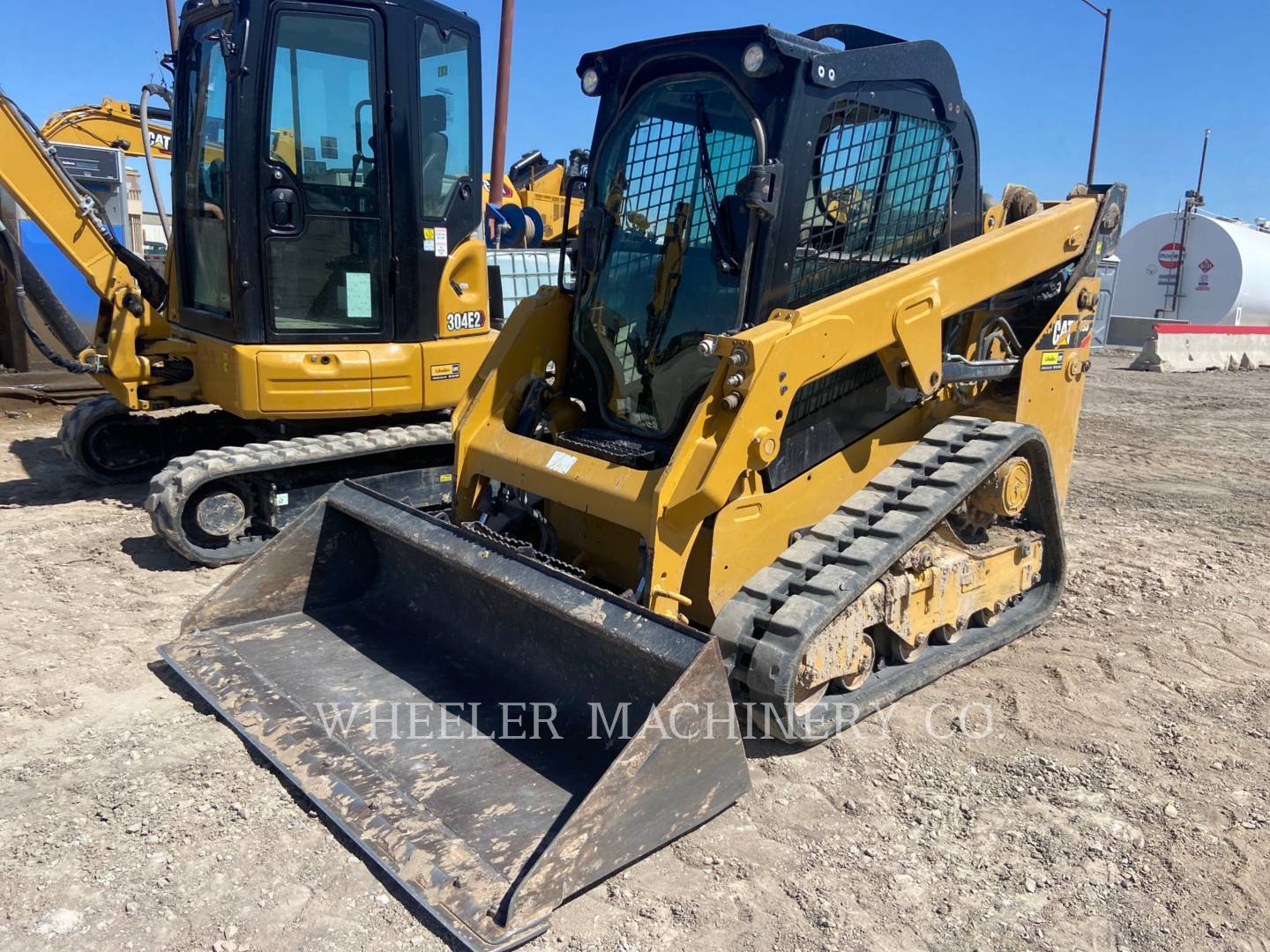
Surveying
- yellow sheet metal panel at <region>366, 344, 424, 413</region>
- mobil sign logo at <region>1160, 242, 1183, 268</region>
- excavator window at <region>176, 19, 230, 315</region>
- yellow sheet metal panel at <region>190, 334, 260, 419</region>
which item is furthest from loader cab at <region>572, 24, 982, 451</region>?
mobil sign logo at <region>1160, 242, 1183, 268</region>

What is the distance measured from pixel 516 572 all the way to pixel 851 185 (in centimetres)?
205

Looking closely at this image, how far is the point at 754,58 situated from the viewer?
3584 mm

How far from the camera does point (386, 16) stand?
17.6ft

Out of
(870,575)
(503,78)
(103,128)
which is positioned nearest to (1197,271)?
(503,78)

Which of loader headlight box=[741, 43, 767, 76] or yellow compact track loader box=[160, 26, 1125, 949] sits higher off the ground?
loader headlight box=[741, 43, 767, 76]

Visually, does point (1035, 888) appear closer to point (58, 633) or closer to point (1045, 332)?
point (1045, 332)

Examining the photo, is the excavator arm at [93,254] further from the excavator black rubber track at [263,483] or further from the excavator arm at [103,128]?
the excavator arm at [103,128]

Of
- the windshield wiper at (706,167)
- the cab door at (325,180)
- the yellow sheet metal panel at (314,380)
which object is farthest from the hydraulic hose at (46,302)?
the windshield wiper at (706,167)

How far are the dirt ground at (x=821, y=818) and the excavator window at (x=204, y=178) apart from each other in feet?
5.78

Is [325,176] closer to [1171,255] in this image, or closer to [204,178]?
[204,178]

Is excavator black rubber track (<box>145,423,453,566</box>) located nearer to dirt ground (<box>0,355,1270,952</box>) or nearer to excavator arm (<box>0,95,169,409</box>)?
dirt ground (<box>0,355,1270,952</box>)

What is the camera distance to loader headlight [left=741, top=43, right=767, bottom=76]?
3.56m

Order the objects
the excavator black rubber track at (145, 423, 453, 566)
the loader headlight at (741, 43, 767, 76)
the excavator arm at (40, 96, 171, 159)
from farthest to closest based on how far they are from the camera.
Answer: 1. the excavator arm at (40, 96, 171, 159)
2. the excavator black rubber track at (145, 423, 453, 566)
3. the loader headlight at (741, 43, 767, 76)

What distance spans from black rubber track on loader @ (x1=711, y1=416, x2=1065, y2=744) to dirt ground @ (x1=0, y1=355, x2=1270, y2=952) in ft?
0.45
